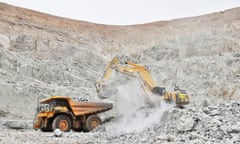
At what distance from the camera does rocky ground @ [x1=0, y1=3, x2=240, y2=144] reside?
31.6 ft

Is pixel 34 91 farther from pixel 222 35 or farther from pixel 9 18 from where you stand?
pixel 222 35

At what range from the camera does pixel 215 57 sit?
25656 mm

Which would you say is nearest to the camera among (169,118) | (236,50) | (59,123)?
(169,118)

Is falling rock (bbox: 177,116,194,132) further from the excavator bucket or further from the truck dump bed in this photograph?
the truck dump bed

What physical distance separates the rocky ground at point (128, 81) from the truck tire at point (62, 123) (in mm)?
1093

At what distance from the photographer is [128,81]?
1363cm

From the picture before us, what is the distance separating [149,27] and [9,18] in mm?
14135

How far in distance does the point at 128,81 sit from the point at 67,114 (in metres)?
2.51

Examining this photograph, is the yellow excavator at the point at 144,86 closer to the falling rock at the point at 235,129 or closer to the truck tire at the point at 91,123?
the truck tire at the point at 91,123

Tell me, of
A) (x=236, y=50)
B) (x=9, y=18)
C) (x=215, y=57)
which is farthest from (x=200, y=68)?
(x=9, y=18)

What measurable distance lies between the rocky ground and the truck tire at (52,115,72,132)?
3.59 feet

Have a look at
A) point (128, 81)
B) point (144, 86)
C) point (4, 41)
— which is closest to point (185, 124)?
point (144, 86)

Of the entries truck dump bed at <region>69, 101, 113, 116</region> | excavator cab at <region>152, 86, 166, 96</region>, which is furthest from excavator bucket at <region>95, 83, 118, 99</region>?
excavator cab at <region>152, 86, 166, 96</region>

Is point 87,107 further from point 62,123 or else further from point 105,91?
point 62,123
